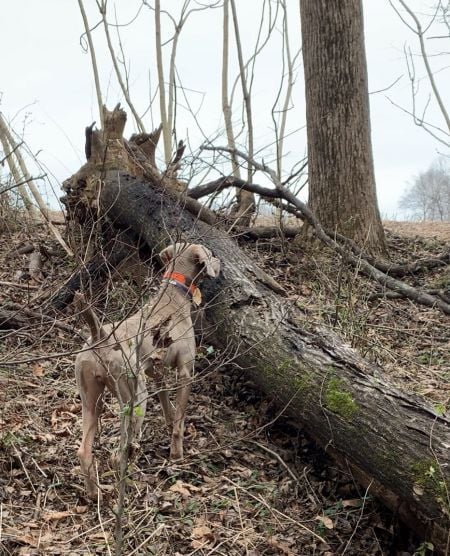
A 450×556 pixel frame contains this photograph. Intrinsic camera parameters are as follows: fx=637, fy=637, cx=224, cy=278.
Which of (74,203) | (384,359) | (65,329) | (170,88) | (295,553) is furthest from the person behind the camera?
(170,88)

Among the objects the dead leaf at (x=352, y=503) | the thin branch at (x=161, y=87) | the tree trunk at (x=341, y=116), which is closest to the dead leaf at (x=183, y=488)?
the dead leaf at (x=352, y=503)

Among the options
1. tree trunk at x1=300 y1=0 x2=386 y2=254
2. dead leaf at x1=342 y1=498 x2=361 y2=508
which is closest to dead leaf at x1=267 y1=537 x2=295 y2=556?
dead leaf at x1=342 y1=498 x2=361 y2=508

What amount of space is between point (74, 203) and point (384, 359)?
408 centimetres

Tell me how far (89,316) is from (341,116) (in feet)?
18.1

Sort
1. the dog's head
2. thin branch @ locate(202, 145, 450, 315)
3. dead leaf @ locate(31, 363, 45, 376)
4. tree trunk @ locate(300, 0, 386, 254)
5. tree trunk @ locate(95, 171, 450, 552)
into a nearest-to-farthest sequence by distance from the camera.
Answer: tree trunk @ locate(95, 171, 450, 552), the dog's head, dead leaf @ locate(31, 363, 45, 376), thin branch @ locate(202, 145, 450, 315), tree trunk @ locate(300, 0, 386, 254)

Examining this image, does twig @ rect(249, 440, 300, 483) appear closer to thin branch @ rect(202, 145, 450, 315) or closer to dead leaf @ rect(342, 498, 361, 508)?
dead leaf @ rect(342, 498, 361, 508)

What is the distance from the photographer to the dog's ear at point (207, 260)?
16.1ft

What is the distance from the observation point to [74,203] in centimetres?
767

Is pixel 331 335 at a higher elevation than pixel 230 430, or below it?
higher

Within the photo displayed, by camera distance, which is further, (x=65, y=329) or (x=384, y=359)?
(x=65, y=329)

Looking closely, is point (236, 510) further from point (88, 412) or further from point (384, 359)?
point (384, 359)

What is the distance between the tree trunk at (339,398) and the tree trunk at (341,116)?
2395 millimetres

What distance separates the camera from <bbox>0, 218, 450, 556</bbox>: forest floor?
3.78m

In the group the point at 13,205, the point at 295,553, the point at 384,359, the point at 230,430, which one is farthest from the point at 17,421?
the point at 13,205
